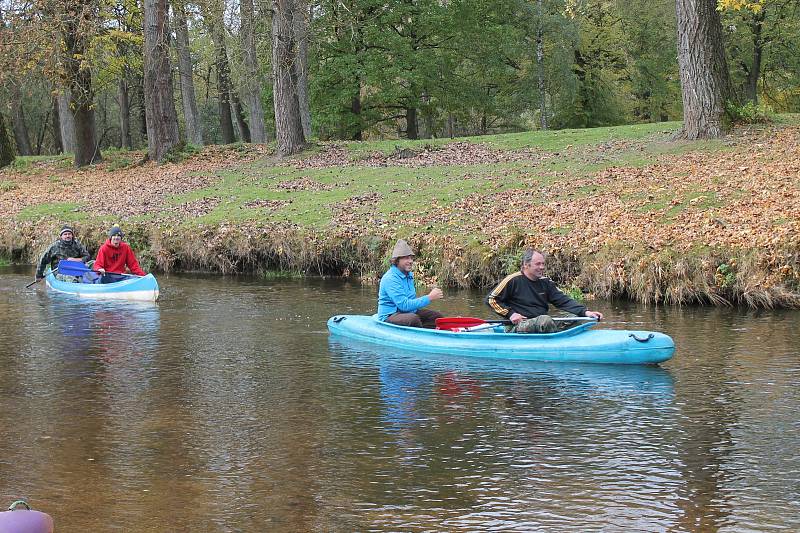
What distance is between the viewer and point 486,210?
63.1 feet

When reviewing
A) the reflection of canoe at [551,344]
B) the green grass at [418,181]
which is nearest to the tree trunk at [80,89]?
the green grass at [418,181]

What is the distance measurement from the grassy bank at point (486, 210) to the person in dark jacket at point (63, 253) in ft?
6.98

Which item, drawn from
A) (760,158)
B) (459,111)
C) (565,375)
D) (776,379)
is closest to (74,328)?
(565,375)

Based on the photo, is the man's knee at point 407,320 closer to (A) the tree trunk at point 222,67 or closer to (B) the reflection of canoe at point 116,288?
(B) the reflection of canoe at point 116,288

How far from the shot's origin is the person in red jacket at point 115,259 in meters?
17.4

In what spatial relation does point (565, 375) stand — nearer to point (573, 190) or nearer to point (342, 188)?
point (573, 190)

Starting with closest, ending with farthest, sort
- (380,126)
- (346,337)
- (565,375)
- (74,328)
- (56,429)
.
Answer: (56,429), (565,375), (346,337), (74,328), (380,126)

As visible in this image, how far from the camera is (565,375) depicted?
1035 cm

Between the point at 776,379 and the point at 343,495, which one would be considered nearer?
the point at 343,495

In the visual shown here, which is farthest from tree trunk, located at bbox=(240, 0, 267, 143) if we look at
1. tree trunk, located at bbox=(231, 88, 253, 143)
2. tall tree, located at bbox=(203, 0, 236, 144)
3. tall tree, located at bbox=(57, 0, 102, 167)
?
tall tree, located at bbox=(57, 0, 102, 167)

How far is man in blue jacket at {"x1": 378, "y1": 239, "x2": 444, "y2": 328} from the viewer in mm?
12000

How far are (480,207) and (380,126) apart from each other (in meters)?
24.7

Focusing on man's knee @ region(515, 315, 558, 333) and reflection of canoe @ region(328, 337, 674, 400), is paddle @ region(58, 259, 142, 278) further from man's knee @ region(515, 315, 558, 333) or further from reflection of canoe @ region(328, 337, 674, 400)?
man's knee @ region(515, 315, 558, 333)

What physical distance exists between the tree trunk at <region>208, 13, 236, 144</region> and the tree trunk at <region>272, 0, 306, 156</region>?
138 inches
